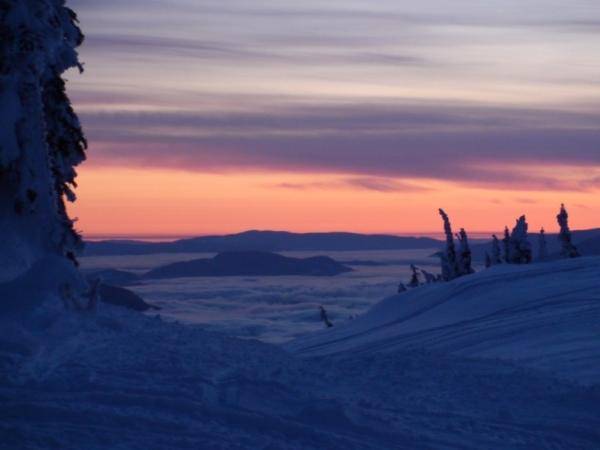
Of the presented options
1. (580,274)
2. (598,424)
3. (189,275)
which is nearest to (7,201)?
(598,424)

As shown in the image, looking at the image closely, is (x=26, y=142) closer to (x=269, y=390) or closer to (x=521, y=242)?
(x=269, y=390)

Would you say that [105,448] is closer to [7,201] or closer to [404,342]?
[7,201]

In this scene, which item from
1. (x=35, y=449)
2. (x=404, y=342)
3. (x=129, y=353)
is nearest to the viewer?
(x=35, y=449)

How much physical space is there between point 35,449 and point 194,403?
2.02 metres

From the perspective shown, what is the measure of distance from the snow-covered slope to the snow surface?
8 centimetres

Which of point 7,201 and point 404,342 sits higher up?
point 7,201

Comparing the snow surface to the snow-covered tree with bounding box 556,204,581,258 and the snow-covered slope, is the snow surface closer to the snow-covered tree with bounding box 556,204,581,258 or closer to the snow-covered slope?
the snow-covered slope

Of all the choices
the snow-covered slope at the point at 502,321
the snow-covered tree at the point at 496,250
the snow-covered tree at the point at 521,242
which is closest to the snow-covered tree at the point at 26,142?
the snow-covered slope at the point at 502,321

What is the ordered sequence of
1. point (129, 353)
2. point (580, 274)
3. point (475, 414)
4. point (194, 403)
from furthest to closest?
point (580, 274)
point (129, 353)
point (475, 414)
point (194, 403)

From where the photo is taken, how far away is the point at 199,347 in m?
13.9

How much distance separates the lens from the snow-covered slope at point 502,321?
1509 cm

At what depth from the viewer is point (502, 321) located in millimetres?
18859

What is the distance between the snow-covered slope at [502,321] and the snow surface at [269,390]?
8 cm

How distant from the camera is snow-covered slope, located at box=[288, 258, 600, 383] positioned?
15094mm
